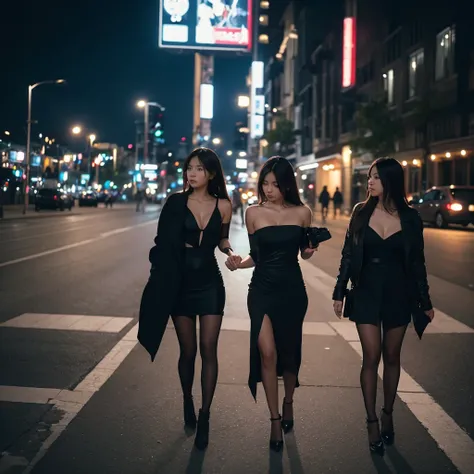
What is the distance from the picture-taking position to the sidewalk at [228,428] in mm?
3998

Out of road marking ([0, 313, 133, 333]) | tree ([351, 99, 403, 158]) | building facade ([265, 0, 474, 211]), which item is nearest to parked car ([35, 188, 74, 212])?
building facade ([265, 0, 474, 211])

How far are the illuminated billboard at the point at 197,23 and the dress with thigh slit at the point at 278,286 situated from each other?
312ft

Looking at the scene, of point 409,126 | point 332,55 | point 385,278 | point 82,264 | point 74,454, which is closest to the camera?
point 74,454

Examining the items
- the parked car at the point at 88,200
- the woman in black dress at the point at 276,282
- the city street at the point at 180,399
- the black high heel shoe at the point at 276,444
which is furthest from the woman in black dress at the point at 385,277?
the parked car at the point at 88,200

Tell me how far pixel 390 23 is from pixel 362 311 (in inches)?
1849

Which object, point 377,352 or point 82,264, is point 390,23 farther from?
point 377,352

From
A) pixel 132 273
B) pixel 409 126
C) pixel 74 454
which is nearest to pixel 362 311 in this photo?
pixel 74 454

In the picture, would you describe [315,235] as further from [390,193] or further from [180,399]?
[180,399]

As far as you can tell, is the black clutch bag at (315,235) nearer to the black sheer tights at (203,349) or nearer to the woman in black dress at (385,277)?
the woman in black dress at (385,277)

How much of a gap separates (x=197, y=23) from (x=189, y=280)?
9701cm

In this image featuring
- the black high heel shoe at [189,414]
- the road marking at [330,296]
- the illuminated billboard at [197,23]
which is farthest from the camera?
the illuminated billboard at [197,23]

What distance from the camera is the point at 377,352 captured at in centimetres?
442

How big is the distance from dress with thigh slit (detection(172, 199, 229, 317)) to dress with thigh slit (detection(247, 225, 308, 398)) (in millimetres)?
262

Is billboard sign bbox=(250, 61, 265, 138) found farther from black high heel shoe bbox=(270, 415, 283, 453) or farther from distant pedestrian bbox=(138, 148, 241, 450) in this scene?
black high heel shoe bbox=(270, 415, 283, 453)
